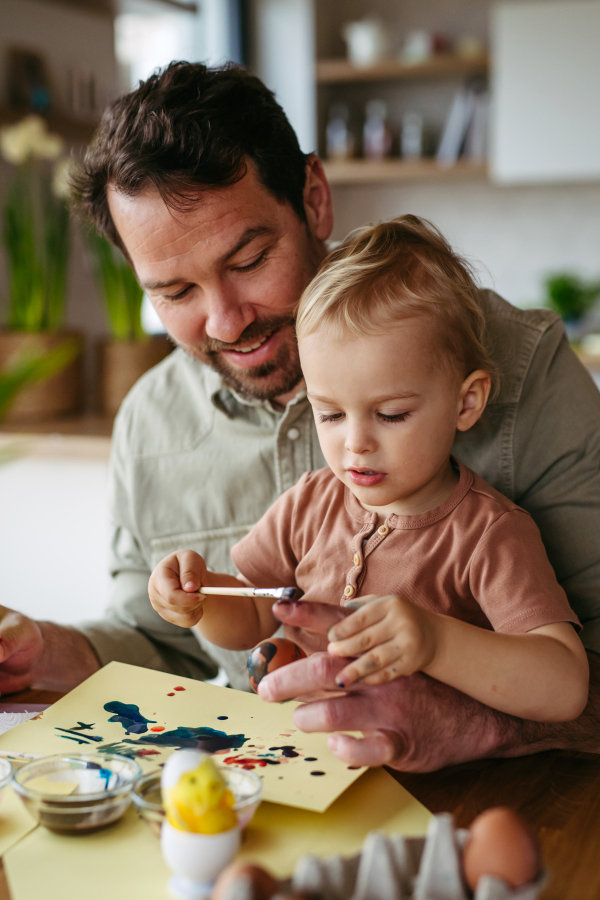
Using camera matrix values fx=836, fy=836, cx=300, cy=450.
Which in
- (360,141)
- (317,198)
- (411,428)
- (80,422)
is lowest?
(80,422)

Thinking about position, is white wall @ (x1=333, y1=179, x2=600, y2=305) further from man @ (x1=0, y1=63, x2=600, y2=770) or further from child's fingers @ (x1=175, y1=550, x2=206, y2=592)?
child's fingers @ (x1=175, y1=550, x2=206, y2=592)

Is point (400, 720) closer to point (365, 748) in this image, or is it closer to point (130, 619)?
point (365, 748)

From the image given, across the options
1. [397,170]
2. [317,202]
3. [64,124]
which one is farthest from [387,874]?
[397,170]

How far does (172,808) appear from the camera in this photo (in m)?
0.57

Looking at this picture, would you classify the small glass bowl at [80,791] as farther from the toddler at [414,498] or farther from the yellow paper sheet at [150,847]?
the toddler at [414,498]

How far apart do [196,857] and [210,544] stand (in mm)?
712

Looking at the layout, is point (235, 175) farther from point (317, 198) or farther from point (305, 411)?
point (305, 411)

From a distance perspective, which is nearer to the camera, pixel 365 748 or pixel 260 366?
pixel 365 748

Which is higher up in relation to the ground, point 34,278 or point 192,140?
point 192,140

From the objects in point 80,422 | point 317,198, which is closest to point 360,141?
point 80,422

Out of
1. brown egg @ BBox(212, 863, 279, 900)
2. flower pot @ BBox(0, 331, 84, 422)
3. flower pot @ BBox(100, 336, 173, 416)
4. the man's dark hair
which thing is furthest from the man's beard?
flower pot @ BBox(100, 336, 173, 416)

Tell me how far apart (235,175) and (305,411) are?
34 cm

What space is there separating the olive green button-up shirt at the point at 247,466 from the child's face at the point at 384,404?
193 mm

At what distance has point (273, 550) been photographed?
1.00m
